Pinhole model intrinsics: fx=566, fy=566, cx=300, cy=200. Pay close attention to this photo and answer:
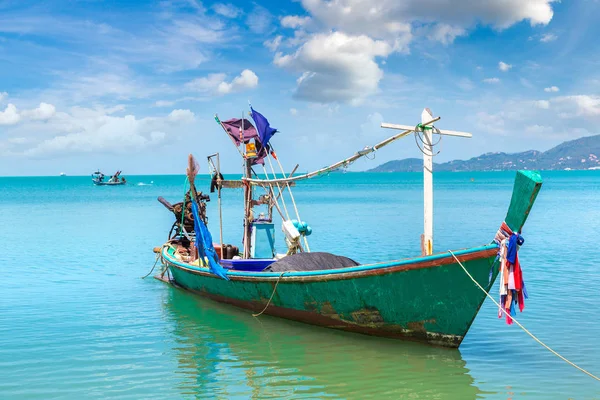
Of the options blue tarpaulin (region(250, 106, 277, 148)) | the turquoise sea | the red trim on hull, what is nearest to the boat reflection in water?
the turquoise sea

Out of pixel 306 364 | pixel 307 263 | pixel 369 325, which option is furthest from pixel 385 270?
pixel 307 263

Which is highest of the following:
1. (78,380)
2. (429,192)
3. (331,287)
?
(429,192)

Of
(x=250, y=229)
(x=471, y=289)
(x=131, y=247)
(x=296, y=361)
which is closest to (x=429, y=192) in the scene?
(x=471, y=289)

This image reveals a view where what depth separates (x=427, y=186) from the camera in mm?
10047

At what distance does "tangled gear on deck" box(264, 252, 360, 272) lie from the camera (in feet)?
38.5

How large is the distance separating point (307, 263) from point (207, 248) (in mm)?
2784

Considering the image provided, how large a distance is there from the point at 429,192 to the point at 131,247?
64.4 ft

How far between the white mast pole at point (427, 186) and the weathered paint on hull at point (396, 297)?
0.83m

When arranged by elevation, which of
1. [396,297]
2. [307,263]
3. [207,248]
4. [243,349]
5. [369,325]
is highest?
[207,248]

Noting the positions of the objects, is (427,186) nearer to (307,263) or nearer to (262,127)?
(307,263)

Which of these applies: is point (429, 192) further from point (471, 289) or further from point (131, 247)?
point (131, 247)

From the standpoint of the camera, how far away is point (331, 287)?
10.4 meters

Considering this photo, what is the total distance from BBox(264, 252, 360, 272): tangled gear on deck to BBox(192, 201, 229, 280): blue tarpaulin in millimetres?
1362

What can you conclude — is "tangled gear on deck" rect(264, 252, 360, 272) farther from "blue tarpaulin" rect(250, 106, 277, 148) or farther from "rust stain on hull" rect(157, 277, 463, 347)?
"blue tarpaulin" rect(250, 106, 277, 148)
